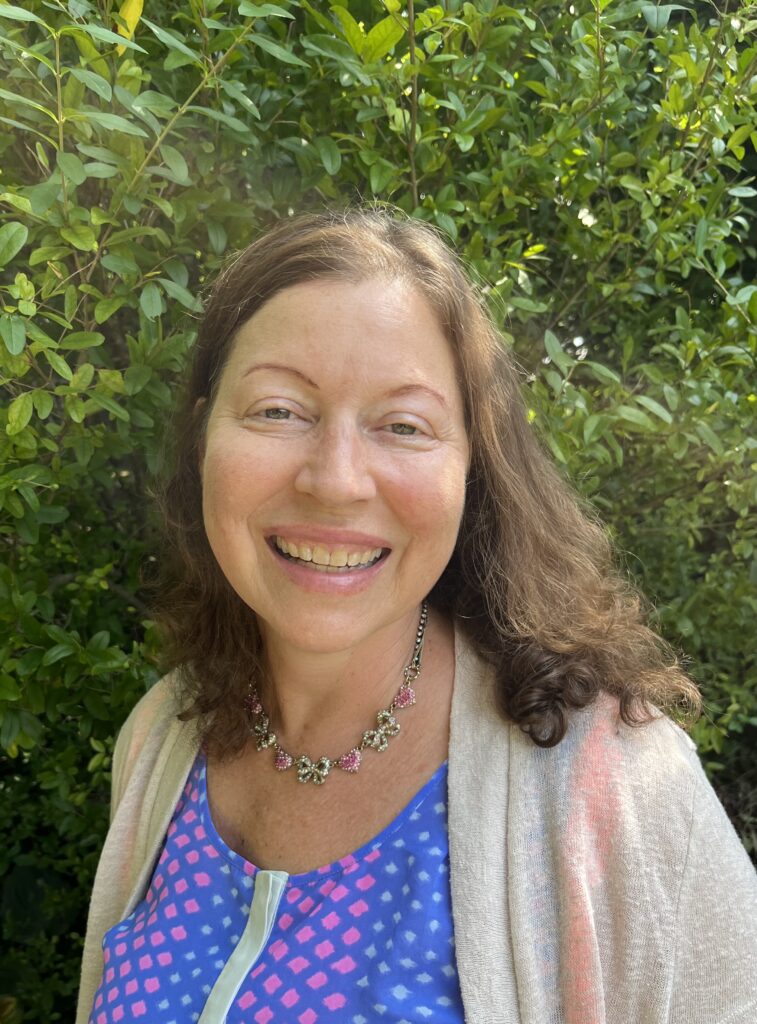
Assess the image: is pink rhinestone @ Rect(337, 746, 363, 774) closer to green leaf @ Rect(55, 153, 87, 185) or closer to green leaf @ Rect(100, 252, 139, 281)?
green leaf @ Rect(100, 252, 139, 281)

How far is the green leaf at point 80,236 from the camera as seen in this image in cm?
173

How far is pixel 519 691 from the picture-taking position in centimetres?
164

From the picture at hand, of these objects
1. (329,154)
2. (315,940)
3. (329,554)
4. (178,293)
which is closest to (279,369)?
(329,554)

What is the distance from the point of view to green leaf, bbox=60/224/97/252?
173cm

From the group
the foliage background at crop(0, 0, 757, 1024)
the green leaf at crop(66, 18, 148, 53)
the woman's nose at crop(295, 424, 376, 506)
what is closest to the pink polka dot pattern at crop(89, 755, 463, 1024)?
the woman's nose at crop(295, 424, 376, 506)

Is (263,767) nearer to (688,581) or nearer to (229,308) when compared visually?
(229,308)

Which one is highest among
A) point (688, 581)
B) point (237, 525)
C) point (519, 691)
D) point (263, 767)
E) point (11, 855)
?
point (688, 581)

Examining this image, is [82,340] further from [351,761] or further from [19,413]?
[351,761]

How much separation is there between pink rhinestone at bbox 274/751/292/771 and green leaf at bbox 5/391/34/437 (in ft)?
2.46

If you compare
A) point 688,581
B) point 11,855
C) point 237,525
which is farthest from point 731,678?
point 11,855

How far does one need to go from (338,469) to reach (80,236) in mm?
652

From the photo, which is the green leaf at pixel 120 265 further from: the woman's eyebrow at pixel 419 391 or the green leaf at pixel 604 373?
the green leaf at pixel 604 373

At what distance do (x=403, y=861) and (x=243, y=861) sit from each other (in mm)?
297

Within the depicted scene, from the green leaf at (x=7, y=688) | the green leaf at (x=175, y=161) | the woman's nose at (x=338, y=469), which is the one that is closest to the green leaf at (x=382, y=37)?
the green leaf at (x=175, y=161)
